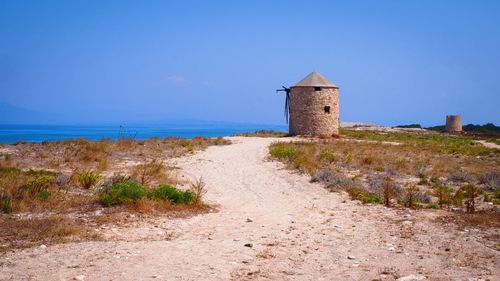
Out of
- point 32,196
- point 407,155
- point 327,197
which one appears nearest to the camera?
point 32,196

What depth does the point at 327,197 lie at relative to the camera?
1235cm

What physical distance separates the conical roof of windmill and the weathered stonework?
32175mm

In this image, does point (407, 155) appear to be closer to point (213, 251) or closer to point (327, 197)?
point (327, 197)

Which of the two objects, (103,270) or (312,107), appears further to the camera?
(312,107)

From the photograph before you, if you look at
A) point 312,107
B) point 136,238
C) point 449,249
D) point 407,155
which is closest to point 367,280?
point 449,249

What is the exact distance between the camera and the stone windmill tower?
34.6 m

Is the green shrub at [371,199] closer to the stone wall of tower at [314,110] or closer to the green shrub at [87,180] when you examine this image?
the green shrub at [87,180]

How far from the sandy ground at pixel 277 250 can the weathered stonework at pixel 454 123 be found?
55.2 metres

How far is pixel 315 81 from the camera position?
35.0 meters

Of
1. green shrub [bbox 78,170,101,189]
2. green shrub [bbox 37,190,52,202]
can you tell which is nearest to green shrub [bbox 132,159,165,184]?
green shrub [bbox 78,170,101,189]

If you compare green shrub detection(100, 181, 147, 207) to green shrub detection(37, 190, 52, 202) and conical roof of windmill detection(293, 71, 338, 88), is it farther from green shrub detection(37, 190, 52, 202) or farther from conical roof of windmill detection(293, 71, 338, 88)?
conical roof of windmill detection(293, 71, 338, 88)

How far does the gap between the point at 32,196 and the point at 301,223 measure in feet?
19.2

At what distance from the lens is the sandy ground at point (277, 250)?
236 inches

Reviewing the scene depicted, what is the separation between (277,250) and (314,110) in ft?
92.3
